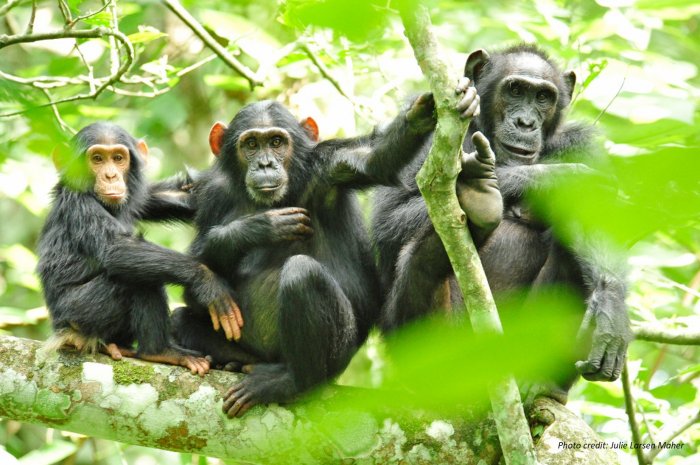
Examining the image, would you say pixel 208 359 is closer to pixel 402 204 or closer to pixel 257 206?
pixel 257 206

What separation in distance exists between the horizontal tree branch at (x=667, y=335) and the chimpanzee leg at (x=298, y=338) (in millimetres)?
2101

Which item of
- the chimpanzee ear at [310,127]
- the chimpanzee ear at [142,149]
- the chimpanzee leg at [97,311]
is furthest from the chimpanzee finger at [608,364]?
the chimpanzee ear at [142,149]

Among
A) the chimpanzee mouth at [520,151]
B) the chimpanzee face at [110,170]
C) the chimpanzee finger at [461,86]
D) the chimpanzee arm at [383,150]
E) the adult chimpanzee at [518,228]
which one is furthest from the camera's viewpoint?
the chimpanzee face at [110,170]

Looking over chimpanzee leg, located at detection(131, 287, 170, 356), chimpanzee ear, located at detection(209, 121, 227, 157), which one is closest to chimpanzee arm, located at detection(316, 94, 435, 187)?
chimpanzee ear, located at detection(209, 121, 227, 157)

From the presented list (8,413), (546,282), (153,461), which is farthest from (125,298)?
(153,461)

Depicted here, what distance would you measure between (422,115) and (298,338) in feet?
5.02

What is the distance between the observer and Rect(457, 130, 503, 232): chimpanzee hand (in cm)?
415

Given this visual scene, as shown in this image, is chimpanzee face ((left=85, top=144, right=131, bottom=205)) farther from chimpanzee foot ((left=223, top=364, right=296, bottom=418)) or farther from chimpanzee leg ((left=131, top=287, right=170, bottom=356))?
chimpanzee foot ((left=223, top=364, right=296, bottom=418))

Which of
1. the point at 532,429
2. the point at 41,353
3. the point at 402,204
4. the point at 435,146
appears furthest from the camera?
the point at 402,204

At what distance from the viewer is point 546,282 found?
4781mm

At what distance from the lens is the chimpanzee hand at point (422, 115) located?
4.28m

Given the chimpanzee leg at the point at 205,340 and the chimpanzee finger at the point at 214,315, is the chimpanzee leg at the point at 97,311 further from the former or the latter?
the chimpanzee finger at the point at 214,315

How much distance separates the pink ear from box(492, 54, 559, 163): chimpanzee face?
1.37m

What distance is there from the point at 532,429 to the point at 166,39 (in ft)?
22.1
